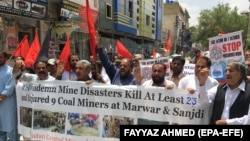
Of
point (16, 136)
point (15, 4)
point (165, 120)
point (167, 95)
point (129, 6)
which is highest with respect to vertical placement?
point (129, 6)

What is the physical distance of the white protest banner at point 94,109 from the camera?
4.29m

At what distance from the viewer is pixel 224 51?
604 centimetres

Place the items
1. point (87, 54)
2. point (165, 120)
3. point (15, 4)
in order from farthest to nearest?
point (87, 54) → point (15, 4) → point (165, 120)

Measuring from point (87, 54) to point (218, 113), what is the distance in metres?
21.0

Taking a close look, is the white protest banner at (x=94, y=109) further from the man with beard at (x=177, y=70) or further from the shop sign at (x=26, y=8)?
the shop sign at (x=26, y=8)

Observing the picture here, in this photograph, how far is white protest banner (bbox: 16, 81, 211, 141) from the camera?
14.1 ft

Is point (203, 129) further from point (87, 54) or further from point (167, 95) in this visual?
point (87, 54)

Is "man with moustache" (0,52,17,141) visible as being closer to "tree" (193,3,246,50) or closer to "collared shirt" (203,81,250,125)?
"collared shirt" (203,81,250,125)

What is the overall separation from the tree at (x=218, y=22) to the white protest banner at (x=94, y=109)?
47.4 m

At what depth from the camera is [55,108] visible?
16.0 ft

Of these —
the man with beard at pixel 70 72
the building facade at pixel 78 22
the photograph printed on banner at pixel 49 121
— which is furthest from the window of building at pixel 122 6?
the photograph printed on banner at pixel 49 121

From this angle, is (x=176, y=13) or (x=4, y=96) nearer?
(x=4, y=96)

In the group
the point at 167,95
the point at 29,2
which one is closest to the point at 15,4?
the point at 29,2

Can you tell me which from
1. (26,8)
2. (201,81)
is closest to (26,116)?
(201,81)
